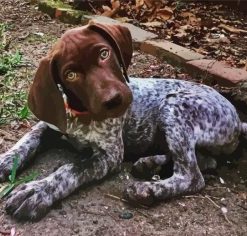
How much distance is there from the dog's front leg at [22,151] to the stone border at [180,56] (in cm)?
175

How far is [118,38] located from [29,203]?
3.46 ft

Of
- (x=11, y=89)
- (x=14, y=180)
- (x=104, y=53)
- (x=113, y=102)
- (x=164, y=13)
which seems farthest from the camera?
(x=164, y=13)

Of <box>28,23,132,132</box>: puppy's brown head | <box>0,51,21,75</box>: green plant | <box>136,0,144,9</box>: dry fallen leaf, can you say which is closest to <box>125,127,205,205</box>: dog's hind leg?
<box>28,23,132,132</box>: puppy's brown head

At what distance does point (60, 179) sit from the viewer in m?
3.44

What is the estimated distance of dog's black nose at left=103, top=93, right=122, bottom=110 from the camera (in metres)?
3.05

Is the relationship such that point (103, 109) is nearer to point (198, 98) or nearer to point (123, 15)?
point (198, 98)

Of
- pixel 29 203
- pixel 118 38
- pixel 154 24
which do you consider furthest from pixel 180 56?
pixel 29 203

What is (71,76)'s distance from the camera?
318 cm

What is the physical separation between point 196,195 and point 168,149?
331 mm

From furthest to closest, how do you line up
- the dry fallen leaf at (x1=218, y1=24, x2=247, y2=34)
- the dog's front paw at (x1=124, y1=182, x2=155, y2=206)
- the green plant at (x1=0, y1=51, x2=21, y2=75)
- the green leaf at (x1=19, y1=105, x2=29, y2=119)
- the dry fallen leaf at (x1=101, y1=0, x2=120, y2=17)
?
the dry fallen leaf at (x1=101, y1=0, x2=120, y2=17)
the dry fallen leaf at (x1=218, y1=24, x2=247, y2=34)
the green plant at (x1=0, y1=51, x2=21, y2=75)
the green leaf at (x1=19, y1=105, x2=29, y2=119)
the dog's front paw at (x1=124, y1=182, x2=155, y2=206)

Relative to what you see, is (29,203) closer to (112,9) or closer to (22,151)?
(22,151)

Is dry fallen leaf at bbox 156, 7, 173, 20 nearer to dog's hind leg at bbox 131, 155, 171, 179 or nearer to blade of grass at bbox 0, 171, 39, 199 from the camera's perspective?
dog's hind leg at bbox 131, 155, 171, 179

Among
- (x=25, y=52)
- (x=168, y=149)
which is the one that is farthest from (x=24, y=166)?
(x=25, y=52)

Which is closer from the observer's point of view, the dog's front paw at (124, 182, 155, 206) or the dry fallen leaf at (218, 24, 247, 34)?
the dog's front paw at (124, 182, 155, 206)
